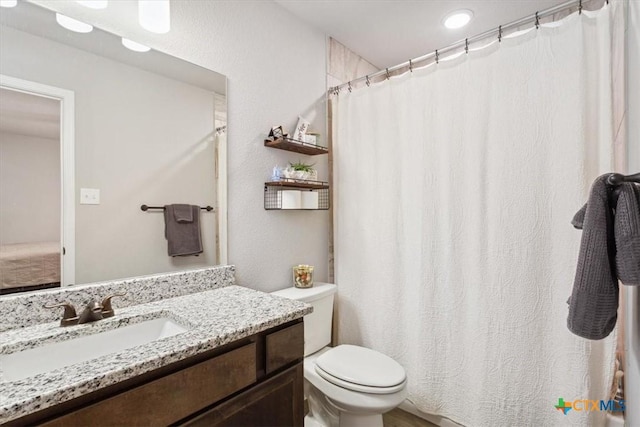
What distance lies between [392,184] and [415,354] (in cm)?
96

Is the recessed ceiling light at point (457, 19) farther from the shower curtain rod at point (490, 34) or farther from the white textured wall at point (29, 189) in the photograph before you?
the white textured wall at point (29, 189)

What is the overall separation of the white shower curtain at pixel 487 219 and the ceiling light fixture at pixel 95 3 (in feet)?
4.36

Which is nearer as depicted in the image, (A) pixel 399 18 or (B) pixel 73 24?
(B) pixel 73 24

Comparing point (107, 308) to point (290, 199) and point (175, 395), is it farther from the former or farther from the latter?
point (290, 199)

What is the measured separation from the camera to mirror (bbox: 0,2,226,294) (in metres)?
1.00

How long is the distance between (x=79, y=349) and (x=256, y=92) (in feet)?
4.48

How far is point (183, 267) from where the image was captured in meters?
1.38

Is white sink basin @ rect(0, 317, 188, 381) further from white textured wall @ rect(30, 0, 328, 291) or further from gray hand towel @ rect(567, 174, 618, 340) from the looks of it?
gray hand towel @ rect(567, 174, 618, 340)

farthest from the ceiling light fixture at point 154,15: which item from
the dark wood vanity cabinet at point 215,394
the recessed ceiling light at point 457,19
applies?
the recessed ceiling light at point 457,19

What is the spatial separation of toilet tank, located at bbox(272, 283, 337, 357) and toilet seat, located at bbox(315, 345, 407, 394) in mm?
137

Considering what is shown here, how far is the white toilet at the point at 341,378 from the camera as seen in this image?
1.31m

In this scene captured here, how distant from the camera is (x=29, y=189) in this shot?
3.31 ft

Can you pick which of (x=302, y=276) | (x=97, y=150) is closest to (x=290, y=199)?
(x=302, y=276)

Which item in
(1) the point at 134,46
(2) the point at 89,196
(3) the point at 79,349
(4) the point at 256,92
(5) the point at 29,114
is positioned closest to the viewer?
(3) the point at 79,349
